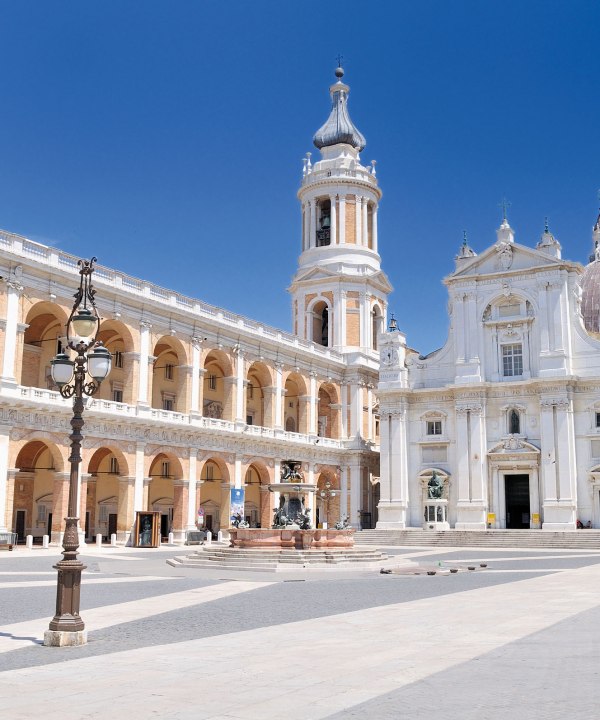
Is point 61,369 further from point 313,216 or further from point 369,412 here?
point 313,216

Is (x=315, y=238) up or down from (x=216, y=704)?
up

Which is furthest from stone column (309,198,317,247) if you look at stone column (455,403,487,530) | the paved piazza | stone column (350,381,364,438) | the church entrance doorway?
the paved piazza

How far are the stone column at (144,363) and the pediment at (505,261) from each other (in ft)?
73.3

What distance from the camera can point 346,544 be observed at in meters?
31.6

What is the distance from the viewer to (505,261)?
57.5 m

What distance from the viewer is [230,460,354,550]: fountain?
1199 inches

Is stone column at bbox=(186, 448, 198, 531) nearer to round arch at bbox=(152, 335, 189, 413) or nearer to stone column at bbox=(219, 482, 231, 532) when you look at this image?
round arch at bbox=(152, 335, 189, 413)

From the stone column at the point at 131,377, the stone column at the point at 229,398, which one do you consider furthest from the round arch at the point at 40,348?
the stone column at the point at 229,398

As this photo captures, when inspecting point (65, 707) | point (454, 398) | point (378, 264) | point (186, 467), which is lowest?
point (65, 707)

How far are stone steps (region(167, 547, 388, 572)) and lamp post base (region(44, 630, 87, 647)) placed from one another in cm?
1560

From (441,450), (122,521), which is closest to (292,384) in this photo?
(441,450)

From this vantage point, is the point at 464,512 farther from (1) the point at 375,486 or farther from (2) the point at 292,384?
(2) the point at 292,384

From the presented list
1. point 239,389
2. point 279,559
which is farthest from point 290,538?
point 239,389

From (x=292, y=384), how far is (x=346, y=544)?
32.5 meters
